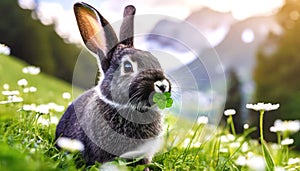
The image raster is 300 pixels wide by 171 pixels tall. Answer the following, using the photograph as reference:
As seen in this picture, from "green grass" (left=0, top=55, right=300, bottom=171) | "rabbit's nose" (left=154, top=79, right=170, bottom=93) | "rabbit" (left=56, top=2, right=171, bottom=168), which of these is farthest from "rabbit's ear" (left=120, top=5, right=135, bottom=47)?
"green grass" (left=0, top=55, right=300, bottom=171)

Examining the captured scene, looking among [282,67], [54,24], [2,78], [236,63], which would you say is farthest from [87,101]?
[54,24]

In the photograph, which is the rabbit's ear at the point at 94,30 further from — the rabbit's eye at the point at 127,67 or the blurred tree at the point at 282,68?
the blurred tree at the point at 282,68

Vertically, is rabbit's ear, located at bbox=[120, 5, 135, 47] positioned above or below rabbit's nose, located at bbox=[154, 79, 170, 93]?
above

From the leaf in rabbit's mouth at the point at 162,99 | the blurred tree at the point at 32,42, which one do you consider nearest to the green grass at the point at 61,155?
the leaf in rabbit's mouth at the point at 162,99

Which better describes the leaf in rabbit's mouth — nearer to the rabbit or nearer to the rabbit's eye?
the rabbit

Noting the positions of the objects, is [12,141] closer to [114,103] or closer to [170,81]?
[114,103]

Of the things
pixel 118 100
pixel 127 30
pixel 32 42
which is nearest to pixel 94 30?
pixel 127 30
